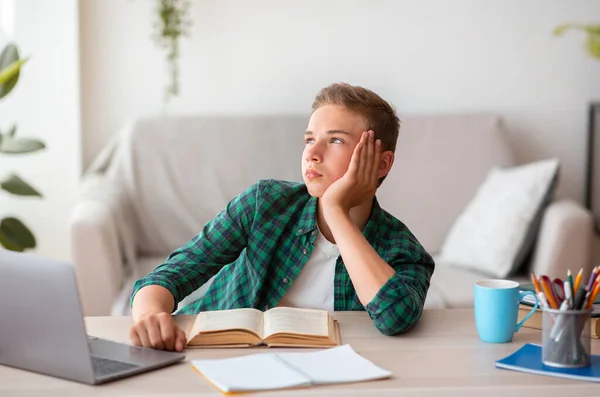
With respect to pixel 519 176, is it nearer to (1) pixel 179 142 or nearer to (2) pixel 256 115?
(2) pixel 256 115

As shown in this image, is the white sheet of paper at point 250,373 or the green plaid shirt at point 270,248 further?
the green plaid shirt at point 270,248

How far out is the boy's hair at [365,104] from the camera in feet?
5.30

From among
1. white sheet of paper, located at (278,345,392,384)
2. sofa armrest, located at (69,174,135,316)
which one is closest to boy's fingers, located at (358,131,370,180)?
white sheet of paper, located at (278,345,392,384)

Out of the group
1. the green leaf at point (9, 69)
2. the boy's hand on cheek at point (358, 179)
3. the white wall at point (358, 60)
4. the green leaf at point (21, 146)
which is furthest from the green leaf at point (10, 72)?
the boy's hand on cheek at point (358, 179)

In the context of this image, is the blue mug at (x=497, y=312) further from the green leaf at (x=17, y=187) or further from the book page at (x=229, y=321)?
the green leaf at (x=17, y=187)

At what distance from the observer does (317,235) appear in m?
1.67

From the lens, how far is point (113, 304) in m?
2.66

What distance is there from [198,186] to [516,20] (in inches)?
59.2

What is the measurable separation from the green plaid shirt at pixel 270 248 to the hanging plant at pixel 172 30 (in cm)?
180

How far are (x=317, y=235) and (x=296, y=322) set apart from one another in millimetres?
351

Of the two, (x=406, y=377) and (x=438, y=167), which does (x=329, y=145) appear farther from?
(x=438, y=167)

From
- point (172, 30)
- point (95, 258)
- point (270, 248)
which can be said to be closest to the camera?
point (270, 248)

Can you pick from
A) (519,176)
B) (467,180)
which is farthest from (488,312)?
(467,180)

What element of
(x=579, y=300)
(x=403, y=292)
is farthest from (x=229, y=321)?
(x=579, y=300)
